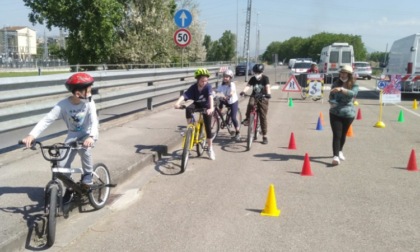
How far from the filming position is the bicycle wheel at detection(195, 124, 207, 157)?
823 centimetres

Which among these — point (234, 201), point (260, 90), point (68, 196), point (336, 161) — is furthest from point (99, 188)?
point (260, 90)

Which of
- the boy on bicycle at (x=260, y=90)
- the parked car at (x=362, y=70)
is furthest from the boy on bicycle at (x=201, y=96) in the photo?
the parked car at (x=362, y=70)

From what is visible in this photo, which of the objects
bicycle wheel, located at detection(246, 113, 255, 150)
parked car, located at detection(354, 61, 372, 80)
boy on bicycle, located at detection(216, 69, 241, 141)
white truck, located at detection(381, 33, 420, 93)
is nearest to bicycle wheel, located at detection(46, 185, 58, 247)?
bicycle wheel, located at detection(246, 113, 255, 150)

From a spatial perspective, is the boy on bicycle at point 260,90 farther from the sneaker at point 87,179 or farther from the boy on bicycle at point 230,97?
the sneaker at point 87,179

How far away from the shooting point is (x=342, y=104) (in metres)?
8.05

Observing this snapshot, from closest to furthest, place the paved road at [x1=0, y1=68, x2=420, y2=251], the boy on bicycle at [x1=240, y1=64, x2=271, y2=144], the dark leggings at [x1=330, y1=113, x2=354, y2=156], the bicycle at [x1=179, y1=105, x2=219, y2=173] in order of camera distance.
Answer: the paved road at [x1=0, y1=68, x2=420, y2=251] → the bicycle at [x1=179, y1=105, x2=219, y2=173] → the dark leggings at [x1=330, y1=113, x2=354, y2=156] → the boy on bicycle at [x1=240, y1=64, x2=271, y2=144]

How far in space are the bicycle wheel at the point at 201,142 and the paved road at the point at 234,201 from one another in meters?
0.39

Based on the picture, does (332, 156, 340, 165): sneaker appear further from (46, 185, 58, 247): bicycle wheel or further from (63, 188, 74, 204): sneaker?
(46, 185, 58, 247): bicycle wheel

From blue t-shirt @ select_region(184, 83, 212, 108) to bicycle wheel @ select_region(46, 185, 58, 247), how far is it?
3931 millimetres

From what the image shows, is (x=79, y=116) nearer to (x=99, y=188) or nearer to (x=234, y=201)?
(x=99, y=188)

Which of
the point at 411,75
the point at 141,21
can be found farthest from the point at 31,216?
the point at 141,21

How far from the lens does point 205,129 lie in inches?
322

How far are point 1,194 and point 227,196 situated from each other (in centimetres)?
275

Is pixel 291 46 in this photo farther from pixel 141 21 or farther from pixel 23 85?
pixel 23 85
